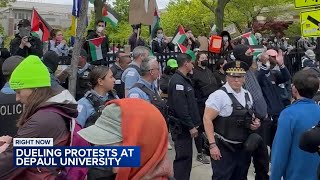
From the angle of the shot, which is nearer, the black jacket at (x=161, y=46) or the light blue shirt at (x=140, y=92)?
the light blue shirt at (x=140, y=92)

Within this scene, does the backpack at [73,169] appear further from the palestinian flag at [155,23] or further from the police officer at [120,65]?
the palestinian flag at [155,23]

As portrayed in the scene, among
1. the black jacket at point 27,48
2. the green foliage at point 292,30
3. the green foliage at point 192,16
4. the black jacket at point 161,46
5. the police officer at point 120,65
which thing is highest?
the green foliage at point 192,16

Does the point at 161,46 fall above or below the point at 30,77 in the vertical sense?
above

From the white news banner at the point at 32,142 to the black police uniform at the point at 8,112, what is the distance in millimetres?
1612

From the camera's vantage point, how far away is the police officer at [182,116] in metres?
6.20

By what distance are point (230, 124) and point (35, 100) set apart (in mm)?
2590

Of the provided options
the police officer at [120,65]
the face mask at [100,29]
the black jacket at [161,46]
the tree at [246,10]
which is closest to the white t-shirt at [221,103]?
the police officer at [120,65]

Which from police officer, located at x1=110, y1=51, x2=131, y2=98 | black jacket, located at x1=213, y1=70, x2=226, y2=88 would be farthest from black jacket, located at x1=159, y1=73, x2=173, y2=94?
black jacket, located at x1=213, y1=70, x2=226, y2=88

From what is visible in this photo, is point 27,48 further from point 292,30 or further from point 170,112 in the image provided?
point 292,30

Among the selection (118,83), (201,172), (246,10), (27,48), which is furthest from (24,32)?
(246,10)

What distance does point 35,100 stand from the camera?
9.48ft

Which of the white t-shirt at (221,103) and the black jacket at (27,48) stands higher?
the black jacket at (27,48)

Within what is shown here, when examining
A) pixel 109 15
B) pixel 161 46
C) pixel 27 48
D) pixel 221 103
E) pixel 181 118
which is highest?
pixel 109 15

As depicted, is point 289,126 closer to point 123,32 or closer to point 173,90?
point 173,90
